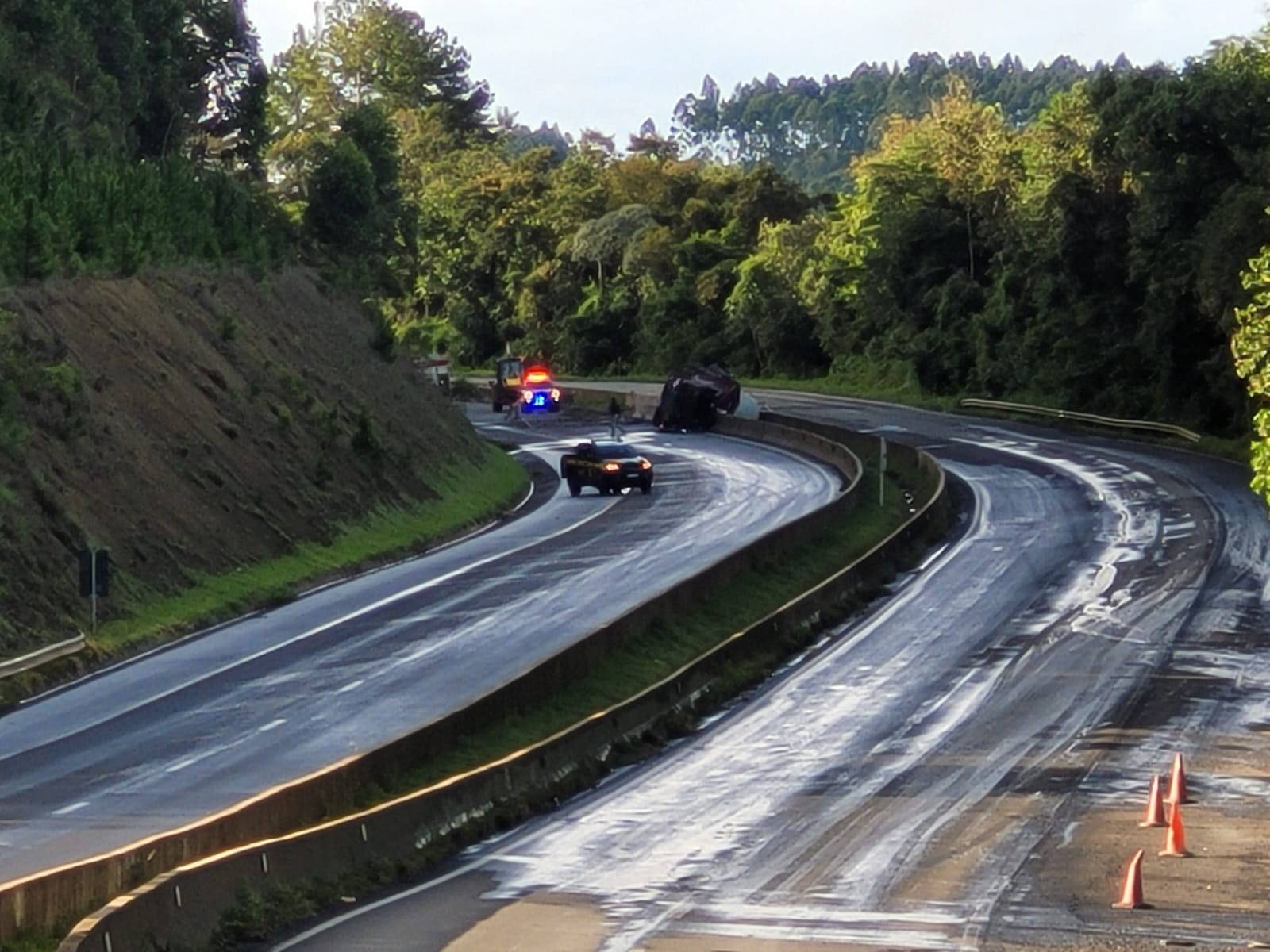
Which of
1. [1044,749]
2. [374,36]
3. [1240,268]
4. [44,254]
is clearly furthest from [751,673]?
[374,36]

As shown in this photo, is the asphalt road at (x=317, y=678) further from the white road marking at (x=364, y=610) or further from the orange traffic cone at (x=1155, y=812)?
the orange traffic cone at (x=1155, y=812)

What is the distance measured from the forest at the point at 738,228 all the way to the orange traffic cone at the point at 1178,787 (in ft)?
16.6

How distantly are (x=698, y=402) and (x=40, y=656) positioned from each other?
178 ft

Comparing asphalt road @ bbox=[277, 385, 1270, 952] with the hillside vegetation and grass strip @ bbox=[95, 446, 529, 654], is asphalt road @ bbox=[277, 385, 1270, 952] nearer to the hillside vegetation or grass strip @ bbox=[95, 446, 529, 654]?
the hillside vegetation

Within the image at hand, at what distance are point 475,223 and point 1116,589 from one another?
111 metres

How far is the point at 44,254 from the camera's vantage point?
4944 centimetres

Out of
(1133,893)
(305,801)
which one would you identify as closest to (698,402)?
(305,801)

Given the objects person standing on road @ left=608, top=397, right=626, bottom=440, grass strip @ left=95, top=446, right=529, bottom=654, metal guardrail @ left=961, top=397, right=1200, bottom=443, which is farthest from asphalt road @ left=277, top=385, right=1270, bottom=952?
person standing on road @ left=608, top=397, right=626, bottom=440

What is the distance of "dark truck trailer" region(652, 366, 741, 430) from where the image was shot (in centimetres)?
8575

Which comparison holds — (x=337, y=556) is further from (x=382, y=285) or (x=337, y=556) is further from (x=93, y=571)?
(x=382, y=285)

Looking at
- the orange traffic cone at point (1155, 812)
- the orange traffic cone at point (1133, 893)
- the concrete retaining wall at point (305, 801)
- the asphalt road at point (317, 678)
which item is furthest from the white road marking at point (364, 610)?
the orange traffic cone at point (1133, 893)

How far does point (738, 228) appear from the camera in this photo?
13262cm

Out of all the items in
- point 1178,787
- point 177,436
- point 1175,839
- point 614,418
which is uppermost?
point 177,436

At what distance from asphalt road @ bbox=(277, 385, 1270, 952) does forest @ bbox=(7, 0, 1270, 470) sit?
5386mm
